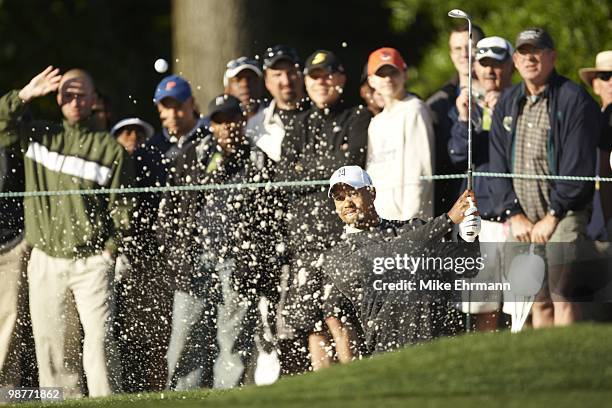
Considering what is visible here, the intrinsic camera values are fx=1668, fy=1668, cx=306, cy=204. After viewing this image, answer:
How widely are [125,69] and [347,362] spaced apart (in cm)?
1028

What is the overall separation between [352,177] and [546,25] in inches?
270

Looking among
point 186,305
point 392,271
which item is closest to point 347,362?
point 392,271

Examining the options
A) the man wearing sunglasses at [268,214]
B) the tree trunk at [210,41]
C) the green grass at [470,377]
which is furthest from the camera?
the tree trunk at [210,41]

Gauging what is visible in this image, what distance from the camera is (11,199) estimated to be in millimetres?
10211

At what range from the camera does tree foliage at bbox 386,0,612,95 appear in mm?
15039

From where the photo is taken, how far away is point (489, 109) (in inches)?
392

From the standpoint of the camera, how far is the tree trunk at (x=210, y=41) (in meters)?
12.3

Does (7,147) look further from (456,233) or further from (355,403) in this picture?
(355,403)

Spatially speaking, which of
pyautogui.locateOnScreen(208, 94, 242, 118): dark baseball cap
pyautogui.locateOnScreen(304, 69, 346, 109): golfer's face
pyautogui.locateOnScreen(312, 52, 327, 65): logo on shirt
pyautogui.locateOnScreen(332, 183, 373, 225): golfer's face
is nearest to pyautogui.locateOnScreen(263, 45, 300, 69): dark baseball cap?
pyautogui.locateOnScreen(312, 52, 327, 65): logo on shirt

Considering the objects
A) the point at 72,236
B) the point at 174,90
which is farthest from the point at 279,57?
the point at 72,236

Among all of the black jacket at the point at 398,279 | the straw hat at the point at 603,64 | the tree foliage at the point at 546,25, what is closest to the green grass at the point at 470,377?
the black jacket at the point at 398,279

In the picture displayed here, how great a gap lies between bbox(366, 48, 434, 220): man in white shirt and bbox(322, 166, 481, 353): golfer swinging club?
41 centimetres

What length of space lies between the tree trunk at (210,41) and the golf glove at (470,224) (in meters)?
3.56

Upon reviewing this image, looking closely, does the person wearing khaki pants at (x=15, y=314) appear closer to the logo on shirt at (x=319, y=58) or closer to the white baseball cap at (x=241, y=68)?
the white baseball cap at (x=241, y=68)
